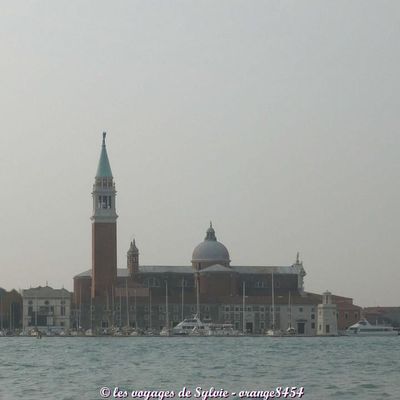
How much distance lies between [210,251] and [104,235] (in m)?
13.8

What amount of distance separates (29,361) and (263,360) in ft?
35.6

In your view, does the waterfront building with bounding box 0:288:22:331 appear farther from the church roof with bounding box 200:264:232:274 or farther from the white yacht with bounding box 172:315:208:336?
the white yacht with bounding box 172:315:208:336

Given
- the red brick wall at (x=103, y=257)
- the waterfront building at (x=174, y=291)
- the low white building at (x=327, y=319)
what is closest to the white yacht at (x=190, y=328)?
the waterfront building at (x=174, y=291)

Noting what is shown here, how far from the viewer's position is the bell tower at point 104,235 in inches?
4914

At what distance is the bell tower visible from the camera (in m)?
125

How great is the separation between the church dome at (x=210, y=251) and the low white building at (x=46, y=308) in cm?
1346

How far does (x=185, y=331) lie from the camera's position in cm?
11775

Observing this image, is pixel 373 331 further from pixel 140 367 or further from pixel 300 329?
pixel 140 367

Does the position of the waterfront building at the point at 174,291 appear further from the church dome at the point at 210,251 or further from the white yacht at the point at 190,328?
the white yacht at the point at 190,328

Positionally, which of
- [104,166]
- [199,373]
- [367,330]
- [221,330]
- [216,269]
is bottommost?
[199,373]

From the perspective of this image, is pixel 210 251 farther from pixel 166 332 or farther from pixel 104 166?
pixel 166 332

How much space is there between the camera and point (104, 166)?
12606cm

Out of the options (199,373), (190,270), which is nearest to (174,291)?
(190,270)

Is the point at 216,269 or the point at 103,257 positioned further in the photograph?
the point at 216,269
